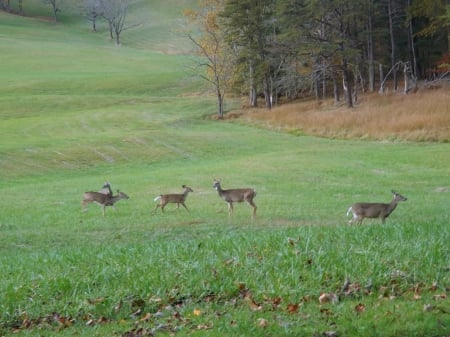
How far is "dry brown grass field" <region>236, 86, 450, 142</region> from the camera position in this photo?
37.5m

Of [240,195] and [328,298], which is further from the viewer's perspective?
[240,195]

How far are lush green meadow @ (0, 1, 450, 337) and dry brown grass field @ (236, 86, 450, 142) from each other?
138 centimetres

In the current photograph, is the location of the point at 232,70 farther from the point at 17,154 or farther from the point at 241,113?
the point at 17,154

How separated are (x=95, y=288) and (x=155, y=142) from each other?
31699 millimetres

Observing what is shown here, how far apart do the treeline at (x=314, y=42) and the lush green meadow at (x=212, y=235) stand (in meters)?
7.95

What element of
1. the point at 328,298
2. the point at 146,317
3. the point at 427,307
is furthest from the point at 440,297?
the point at 146,317

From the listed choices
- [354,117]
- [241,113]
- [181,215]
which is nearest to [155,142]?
[354,117]

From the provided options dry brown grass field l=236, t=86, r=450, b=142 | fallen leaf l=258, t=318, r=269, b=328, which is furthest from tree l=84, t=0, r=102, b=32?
fallen leaf l=258, t=318, r=269, b=328

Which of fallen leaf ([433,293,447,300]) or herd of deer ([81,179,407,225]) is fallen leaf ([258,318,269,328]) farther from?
herd of deer ([81,179,407,225])

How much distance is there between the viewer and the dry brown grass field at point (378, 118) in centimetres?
3754

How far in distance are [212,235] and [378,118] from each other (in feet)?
94.1

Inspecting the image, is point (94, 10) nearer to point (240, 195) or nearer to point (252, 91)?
point (252, 91)

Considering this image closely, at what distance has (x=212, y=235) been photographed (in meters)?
14.5

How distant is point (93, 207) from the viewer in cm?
2141
